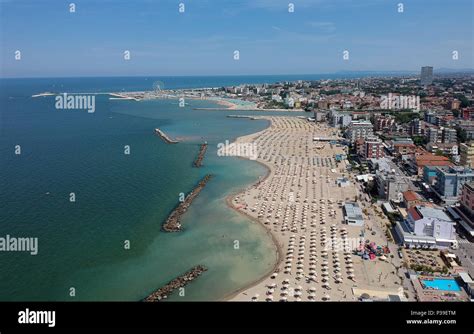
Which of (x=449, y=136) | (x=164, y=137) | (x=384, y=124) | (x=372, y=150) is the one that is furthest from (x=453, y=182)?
(x=164, y=137)

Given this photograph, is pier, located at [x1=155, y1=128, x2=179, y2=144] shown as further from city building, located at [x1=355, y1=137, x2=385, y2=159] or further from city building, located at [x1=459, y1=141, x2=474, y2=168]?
city building, located at [x1=459, y1=141, x2=474, y2=168]

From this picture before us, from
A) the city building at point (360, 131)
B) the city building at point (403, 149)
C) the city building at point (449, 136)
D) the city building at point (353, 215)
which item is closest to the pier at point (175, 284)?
the city building at point (353, 215)

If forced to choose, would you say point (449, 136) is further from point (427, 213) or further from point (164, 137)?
point (164, 137)

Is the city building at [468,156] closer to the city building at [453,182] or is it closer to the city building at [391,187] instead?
the city building at [453,182]

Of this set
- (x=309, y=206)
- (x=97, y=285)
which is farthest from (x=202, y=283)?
(x=309, y=206)

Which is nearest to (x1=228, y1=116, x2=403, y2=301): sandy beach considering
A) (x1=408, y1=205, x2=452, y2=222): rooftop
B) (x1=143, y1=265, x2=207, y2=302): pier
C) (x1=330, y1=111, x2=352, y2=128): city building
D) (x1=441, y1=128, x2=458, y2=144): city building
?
(x1=143, y1=265, x2=207, y2=302): pier
